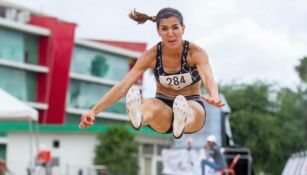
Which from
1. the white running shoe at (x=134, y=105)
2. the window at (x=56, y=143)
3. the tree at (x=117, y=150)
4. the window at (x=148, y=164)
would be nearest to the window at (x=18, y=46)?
the window at (x=56, y=143)

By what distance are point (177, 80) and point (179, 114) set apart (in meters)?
0.49

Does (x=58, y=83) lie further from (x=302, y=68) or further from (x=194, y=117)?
(x=194, y=117)

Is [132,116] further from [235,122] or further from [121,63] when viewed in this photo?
[121,63]

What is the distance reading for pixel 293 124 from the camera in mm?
55438

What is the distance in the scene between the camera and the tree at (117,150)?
51.3 m

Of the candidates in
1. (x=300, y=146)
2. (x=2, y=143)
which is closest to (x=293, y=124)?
(x=300, y=146)

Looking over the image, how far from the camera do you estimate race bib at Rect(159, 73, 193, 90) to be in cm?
847

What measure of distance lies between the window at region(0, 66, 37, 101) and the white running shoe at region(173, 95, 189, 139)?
2028 inches

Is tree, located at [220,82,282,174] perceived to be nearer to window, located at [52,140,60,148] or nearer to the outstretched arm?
window, located at [52,140,60,148]

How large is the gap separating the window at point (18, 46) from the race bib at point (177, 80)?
51643mm

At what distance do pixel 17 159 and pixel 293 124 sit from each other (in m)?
19.3

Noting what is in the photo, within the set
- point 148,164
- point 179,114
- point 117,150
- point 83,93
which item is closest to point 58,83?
point 83,93

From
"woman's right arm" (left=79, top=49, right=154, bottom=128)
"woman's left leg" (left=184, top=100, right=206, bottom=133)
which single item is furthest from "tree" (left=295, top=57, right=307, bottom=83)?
"woman's right arm" (left=79, top=49, right=154, bottom=128)

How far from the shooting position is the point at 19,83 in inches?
2432
